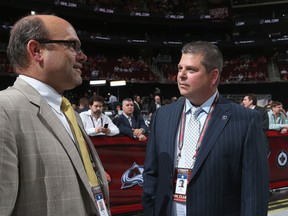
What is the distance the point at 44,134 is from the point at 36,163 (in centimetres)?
11

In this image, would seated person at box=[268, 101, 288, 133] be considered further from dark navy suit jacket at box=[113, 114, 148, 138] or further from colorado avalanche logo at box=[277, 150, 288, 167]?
dark navy suit jacket at box=[113, 114, 148, 138]

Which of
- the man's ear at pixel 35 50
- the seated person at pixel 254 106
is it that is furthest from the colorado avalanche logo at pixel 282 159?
the man's ear at pixel 35 50

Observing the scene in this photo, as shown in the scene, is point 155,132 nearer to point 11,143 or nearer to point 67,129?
point 67,129

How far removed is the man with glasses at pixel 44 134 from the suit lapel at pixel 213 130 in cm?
68

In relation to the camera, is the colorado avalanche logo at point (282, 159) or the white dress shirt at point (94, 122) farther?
the colorado avalanche logo at point (282, 159)

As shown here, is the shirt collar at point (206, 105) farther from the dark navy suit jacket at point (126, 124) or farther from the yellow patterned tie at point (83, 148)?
the dark navy suit jacket at point (126, 124)

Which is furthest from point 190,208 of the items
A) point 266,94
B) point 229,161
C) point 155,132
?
point 266,94

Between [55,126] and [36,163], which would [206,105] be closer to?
[55,126]

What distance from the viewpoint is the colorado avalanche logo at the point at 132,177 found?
5.48 metres

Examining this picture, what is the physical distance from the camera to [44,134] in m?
1.33

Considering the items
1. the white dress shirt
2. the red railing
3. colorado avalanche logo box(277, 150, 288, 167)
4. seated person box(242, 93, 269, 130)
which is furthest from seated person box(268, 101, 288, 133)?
the white dress shirt

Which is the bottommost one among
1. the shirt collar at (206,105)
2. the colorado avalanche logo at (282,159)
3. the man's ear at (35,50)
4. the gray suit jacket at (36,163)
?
the colorado avalanche logo at (282,159)

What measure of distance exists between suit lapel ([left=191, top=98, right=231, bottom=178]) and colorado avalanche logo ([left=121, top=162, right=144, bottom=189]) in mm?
3443

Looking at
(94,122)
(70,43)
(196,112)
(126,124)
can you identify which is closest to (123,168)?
(94,122)
